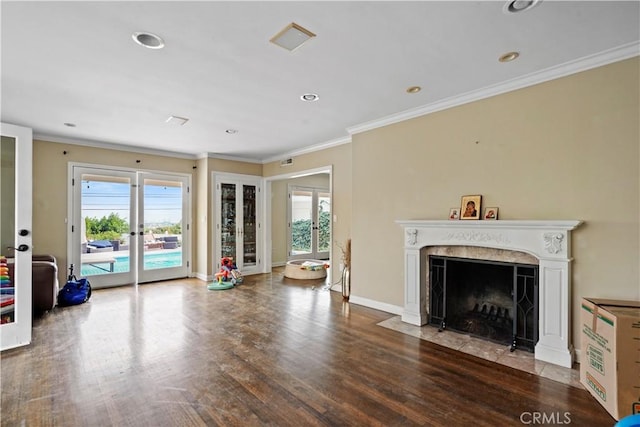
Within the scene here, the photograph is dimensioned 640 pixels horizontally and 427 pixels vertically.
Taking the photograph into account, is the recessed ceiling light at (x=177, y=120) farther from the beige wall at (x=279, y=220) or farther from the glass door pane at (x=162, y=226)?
the beige wall at (x=279, y=220)

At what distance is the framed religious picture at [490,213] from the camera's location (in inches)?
130

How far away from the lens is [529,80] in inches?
120

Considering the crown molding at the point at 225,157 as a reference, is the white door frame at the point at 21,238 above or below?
below

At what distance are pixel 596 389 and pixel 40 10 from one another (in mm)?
4552

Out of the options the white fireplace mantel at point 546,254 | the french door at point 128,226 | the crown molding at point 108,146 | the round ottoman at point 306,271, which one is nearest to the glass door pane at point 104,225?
the french door at point 128,226

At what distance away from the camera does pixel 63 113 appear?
13.2ft

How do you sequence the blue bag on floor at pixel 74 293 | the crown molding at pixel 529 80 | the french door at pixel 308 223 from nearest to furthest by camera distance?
the crown molding at pixel 529 80, the blue bag on floor at pixel 74 293, the french door at pixel 308 223

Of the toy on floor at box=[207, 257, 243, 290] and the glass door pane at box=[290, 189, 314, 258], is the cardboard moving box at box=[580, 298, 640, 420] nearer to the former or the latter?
the toy on floor at box=[207, 257, 243, 290]

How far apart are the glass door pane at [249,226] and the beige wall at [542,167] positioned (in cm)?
365

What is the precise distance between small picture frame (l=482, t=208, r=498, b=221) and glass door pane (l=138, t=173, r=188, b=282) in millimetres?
5678

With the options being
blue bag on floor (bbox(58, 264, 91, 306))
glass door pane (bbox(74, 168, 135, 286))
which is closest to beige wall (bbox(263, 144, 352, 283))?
glass door pane (bbox(74, 168, 135, 286))

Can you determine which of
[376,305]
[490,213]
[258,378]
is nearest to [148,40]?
[258,378]

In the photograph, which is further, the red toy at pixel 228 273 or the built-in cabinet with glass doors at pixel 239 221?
the built-in cabinet with glass doors at pixel 239 221

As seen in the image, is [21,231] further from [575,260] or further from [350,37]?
[575,260]
